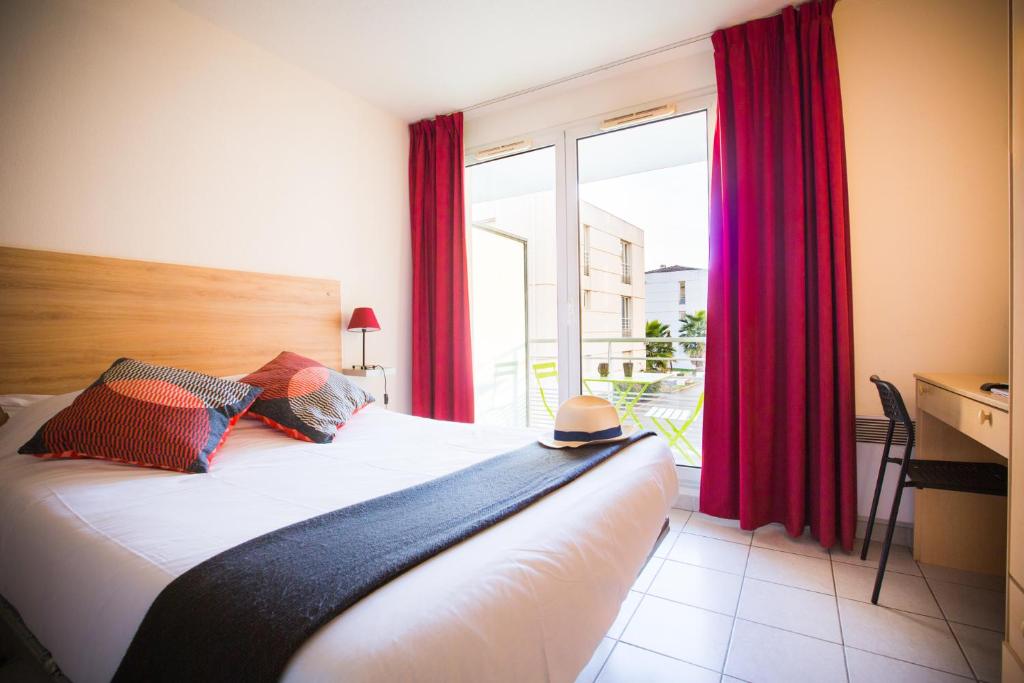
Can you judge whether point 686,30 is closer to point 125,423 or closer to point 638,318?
point 638,318

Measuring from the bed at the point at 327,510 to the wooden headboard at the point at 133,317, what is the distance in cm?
2

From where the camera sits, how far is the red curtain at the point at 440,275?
367 cm

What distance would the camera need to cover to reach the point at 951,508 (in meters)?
2.16

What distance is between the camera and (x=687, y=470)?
10.0 ft

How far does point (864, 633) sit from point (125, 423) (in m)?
2.76

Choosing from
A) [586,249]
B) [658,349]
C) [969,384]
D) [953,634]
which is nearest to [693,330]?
[658,349]

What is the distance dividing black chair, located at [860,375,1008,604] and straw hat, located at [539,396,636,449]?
110 centimetres

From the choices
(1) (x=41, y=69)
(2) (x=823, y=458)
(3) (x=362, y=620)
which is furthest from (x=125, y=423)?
(2) (x=823, y=458)

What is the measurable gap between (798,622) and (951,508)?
3.42 ft

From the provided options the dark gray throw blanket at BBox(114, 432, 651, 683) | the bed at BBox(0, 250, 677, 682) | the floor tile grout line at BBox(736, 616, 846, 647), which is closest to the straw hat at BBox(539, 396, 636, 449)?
the bed at BBox(0, 250, 677, 682)

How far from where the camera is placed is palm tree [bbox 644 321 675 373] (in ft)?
12.9

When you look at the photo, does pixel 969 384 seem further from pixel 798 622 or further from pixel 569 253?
pixel 569 253

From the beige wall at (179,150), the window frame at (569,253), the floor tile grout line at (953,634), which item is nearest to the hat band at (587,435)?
the floor tile grout line at (953,634)

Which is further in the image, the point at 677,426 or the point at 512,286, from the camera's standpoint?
the point at 512,286
